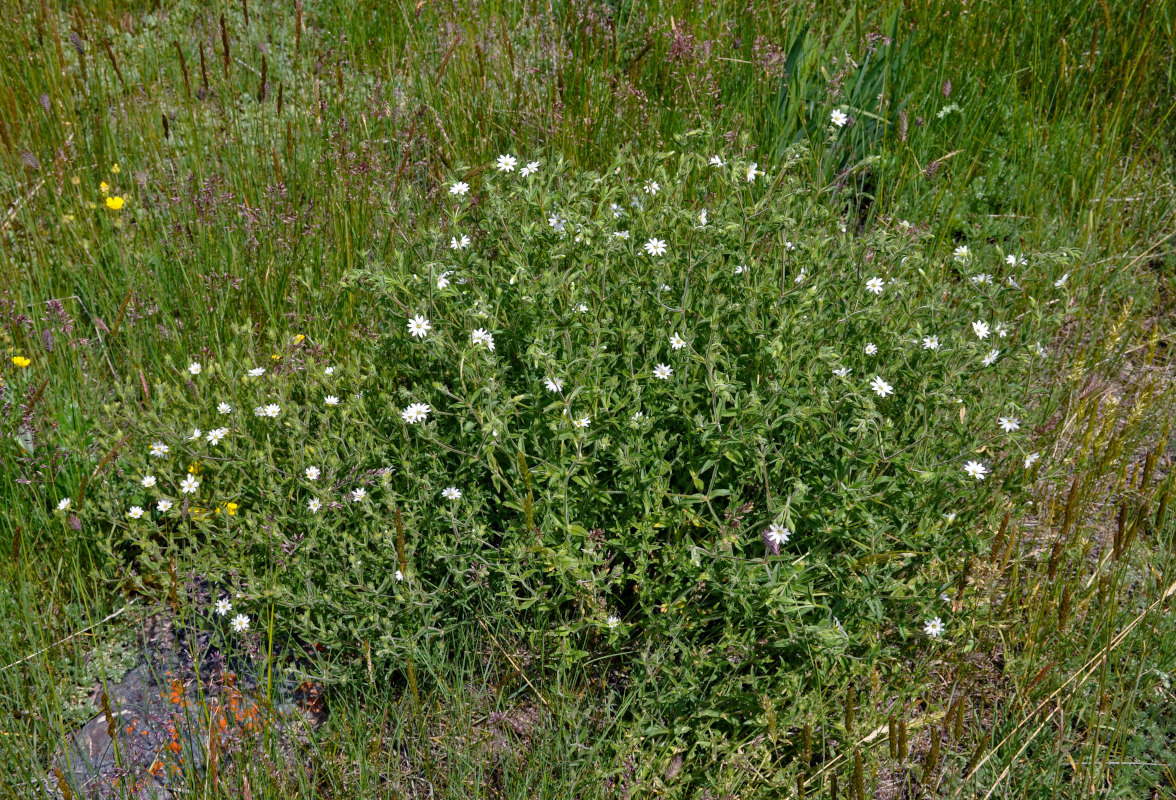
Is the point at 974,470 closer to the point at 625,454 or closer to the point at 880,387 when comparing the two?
the point at 880,387

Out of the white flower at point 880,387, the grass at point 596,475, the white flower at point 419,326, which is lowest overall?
the grass at point 596,475

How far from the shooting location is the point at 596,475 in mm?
2398

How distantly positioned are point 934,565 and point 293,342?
2.06 meters

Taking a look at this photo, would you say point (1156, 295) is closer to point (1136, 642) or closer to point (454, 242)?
point (1136, 642)

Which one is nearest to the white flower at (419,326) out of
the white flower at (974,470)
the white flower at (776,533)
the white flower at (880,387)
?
the white flower at (776,533)

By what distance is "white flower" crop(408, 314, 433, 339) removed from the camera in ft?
7.49

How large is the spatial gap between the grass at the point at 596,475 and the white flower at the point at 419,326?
0.04 meters

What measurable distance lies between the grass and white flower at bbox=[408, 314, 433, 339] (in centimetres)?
4

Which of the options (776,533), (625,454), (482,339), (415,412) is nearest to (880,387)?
(776,533)

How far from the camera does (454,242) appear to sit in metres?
2.50

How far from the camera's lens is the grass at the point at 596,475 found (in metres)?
2.14

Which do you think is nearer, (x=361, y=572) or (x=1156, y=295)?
(x=361, y=572)

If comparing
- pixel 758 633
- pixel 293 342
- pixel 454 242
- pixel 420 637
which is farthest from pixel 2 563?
Result: pixel 758 633

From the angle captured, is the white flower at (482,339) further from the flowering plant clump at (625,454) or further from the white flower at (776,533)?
the white flower at (776,533)
